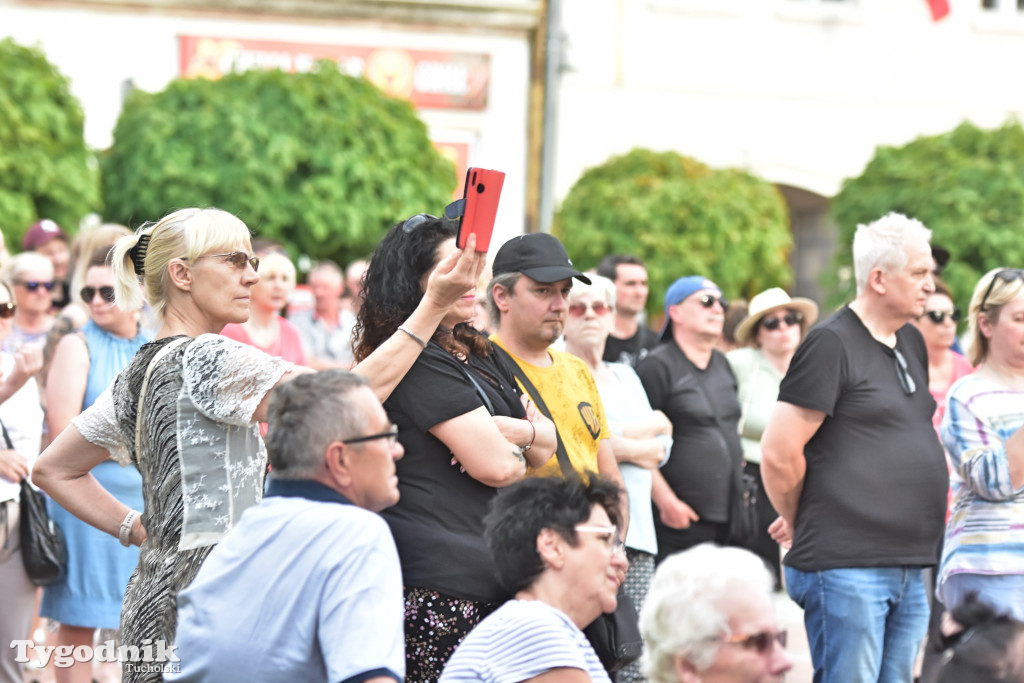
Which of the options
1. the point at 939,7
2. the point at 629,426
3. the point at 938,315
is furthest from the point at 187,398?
the point at 939,7

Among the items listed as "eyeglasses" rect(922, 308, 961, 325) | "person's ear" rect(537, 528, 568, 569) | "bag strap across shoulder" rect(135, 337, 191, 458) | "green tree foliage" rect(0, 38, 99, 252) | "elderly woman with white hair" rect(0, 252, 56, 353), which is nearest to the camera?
"person's ear" rect(537, 528, 568, 569)

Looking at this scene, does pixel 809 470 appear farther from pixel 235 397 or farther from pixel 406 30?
pixel 406 30

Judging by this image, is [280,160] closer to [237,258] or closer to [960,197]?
[960,197]

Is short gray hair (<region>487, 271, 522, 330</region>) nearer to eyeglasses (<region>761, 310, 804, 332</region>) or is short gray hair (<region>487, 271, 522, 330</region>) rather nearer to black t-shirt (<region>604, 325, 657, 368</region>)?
black t-shirt (<region>604, 325, 657, 368</region>)

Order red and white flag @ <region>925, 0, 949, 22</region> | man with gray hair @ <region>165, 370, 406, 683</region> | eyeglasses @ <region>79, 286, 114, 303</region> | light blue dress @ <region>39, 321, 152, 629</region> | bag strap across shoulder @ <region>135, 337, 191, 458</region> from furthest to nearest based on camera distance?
red and white flag @ <region>925, 0, 949, 22</region>
eyeglasses @ <region>79, 286, 114, 303</region>
light blue dress @ <region>39, 321, 152, 629</region>
bag strap across shoulder @ <region>135, 337, 191, 458</region>
man with gray hair @ <region>165, 370, 406, 683</region>

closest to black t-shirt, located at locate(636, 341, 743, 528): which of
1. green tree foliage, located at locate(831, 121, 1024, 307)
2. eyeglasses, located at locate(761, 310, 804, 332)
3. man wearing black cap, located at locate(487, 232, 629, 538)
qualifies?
eyeglasses, located at locate(761, 310, 804, 332)

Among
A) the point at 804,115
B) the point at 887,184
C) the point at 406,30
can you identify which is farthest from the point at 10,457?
the point at 804,115

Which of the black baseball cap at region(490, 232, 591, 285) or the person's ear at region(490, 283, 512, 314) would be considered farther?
the person's ear at region(490, 283, 512, 314)

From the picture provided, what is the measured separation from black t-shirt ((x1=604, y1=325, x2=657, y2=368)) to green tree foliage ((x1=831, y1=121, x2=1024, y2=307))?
452 cm

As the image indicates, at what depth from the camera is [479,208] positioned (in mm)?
3211

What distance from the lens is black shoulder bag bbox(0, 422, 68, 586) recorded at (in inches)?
197

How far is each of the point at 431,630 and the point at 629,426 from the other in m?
2.37

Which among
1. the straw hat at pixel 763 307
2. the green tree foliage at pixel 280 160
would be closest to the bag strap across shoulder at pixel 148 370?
the straw hat at pixel 763 307

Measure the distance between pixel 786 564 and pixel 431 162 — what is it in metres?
7.84
